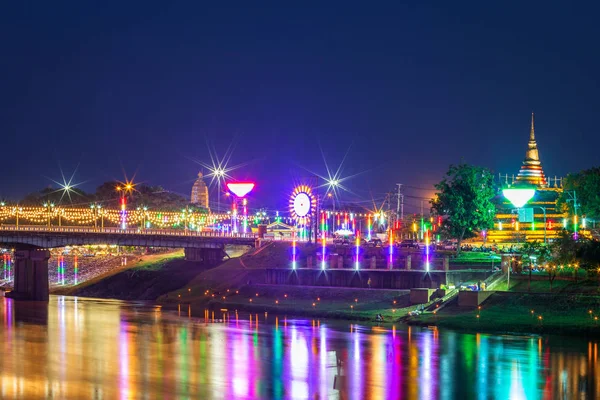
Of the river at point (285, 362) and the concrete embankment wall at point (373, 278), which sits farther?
the concrete embankment wall at point (373, 278)

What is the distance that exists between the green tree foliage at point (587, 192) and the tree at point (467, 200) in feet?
76.2

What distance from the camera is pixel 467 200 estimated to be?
131m

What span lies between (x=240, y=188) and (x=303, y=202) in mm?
45484

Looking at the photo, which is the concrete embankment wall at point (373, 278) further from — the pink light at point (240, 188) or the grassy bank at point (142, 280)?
the pink light at point (240, 188)

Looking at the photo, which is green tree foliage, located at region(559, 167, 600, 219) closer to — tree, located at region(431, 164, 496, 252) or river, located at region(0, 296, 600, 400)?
tree, located at region(431, 164, 496, 252)

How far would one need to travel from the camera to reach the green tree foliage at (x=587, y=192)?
147750mm

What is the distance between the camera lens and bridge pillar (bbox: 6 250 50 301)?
12916 cm

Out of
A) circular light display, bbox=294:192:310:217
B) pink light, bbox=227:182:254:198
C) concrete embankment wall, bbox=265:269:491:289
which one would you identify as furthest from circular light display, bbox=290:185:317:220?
pink light, bbox=227:182:254:198

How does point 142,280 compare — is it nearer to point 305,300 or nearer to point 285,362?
point 305,300

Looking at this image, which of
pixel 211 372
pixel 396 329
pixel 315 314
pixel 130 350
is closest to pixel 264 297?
pixel 315 314

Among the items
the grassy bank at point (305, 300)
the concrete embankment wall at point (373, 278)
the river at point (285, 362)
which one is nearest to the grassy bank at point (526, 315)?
the river at point (285, 362)

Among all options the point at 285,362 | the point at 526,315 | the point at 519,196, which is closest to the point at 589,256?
the point at 526,315

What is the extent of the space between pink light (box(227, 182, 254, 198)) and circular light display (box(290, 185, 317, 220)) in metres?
43.2

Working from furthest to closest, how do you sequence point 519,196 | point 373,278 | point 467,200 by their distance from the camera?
point 519,196 → point 467,200 → point 373,278
